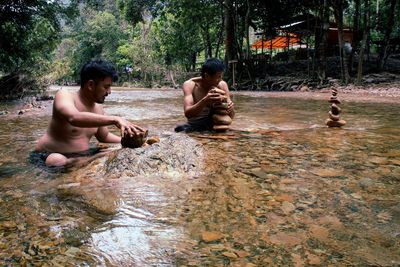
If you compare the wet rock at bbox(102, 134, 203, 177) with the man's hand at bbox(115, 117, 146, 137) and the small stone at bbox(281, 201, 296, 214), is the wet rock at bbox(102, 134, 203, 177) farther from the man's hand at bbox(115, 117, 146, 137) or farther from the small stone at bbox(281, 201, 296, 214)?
the small stone at bbox(281, 201, 296, 214)

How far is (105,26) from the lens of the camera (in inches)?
1599

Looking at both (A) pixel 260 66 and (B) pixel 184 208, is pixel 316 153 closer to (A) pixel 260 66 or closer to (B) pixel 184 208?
(B) pixel 184 208

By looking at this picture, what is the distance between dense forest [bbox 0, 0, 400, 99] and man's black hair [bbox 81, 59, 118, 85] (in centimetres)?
1070

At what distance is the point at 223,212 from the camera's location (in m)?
2.41

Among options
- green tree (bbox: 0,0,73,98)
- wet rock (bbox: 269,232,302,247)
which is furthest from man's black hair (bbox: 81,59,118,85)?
green tree (bbox: 0,0,73,98)

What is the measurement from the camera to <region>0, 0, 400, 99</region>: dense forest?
1401 centimetres

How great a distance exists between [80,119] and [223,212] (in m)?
1.63

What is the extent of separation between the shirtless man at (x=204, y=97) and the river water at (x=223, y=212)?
825 mm

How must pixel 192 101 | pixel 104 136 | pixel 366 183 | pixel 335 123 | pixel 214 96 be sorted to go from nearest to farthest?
→ pixel 366 183 < pixel 104 136 < pixel 214 96 < pixel 192 101 < pixel 335 123

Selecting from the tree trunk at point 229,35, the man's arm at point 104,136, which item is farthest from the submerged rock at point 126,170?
the tree trunk at point 229,35

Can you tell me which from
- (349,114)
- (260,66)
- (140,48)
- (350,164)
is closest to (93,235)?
(350,164)

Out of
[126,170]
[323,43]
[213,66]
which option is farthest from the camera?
[323,43]

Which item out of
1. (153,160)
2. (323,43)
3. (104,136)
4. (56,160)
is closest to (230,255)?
(153,160)

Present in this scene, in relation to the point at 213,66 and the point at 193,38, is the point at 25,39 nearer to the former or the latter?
the point at 213,66
